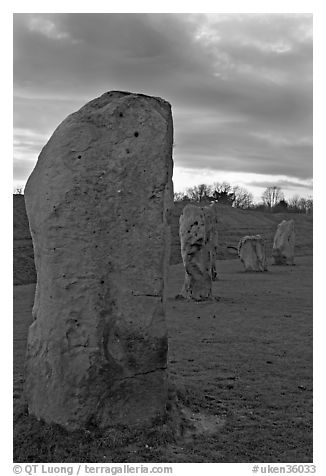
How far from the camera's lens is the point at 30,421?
5.49 metres

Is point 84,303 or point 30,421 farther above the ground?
point 84,303

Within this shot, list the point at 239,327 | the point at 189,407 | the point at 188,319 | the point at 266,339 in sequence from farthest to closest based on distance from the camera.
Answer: the point at 188,319
the point at 239,327
the point at 266,339
the point at 189,407

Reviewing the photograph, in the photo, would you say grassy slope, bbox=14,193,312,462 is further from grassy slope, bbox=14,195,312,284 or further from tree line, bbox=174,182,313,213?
tree line, bbox=174,182,313,213

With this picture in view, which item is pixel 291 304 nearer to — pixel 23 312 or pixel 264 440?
pixel 23 312

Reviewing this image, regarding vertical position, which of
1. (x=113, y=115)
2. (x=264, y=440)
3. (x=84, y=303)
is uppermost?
(x=113, y=115)

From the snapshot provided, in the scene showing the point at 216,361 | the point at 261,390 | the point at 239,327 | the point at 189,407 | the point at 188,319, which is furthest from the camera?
the point at 188,319

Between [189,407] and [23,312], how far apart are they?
7958 mm

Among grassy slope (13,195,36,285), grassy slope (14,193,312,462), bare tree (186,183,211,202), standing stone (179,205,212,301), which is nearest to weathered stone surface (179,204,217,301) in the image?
standing stone (179,205,212,301)

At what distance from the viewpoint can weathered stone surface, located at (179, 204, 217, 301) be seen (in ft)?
45.8

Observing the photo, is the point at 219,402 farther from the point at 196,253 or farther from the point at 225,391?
the point at 196,253

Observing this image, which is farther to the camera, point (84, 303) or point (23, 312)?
point (23, 312)

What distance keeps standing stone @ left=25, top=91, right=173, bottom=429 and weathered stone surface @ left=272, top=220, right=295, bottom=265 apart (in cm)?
2100

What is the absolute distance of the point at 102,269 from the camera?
5.37 meters


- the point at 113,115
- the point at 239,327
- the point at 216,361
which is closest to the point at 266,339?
the point at 239,327
